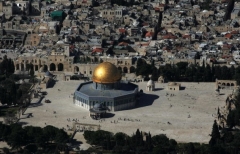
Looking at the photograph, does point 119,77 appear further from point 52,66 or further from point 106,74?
point 52,66

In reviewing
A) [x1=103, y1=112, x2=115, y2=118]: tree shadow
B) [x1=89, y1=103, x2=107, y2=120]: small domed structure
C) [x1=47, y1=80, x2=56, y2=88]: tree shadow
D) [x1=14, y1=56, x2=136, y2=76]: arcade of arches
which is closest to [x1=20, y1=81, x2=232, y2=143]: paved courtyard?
[x1=103, y1=112, x2=115, y2=118]: tree shadow

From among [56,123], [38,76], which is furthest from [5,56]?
[56,123]

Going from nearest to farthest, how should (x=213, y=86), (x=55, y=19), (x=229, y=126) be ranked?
(x=229, y=126) → (x=213, y=86) → (x=55, y=19)

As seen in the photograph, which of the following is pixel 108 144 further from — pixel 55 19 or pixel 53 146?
pixel 55 19

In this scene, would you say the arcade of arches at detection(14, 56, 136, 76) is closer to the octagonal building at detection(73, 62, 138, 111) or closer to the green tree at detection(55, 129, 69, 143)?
the octagonal building at detection(73, 62, 138, 111)

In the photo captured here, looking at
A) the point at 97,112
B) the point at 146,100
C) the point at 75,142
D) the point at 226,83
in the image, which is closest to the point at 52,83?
the point at 146,100

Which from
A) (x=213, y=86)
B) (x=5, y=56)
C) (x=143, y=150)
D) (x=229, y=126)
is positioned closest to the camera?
(x=143, y=150)
